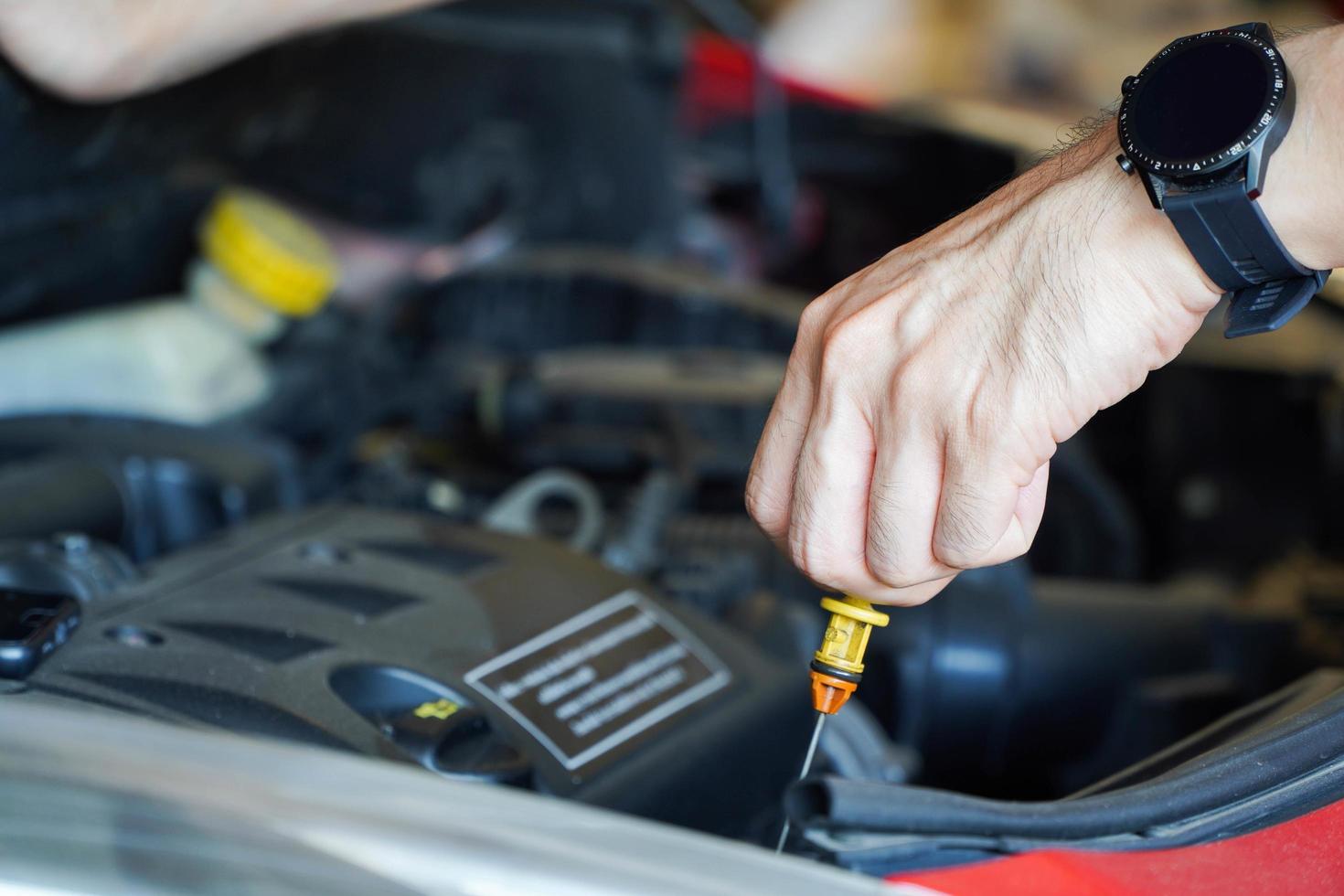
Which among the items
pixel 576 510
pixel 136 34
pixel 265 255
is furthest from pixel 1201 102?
pixel 265 255

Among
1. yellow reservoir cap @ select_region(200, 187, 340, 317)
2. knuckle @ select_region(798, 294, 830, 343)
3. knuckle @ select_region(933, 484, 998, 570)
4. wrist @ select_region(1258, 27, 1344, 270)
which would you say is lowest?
knuckle @ select_region(933, 484, 998, 570)

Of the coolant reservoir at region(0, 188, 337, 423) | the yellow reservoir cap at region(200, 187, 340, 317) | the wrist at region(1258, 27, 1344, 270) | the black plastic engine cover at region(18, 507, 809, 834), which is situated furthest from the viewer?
the yellow reservoir cap at region(200, 187, 340, 317)

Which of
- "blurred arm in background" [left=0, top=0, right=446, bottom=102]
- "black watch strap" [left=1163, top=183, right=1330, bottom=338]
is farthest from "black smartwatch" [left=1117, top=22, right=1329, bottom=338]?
"blurred arm in background" [left=0, top=0, right=446, bottom=102]

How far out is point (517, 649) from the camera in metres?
0.72

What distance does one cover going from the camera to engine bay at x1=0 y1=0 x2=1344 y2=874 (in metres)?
0.63

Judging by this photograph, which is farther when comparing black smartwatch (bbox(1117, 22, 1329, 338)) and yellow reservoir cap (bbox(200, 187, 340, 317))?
yellow reservoir cap (bbox(200, 187, 340, 317))

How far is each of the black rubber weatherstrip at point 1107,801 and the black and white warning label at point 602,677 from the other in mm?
188

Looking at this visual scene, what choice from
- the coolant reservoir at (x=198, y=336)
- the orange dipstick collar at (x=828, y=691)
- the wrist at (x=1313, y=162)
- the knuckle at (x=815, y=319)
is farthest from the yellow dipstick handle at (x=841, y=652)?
the coolant reservoir at (x=198, y=336)

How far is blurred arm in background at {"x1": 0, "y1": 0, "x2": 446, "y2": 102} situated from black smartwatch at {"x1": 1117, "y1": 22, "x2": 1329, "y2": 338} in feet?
1.79

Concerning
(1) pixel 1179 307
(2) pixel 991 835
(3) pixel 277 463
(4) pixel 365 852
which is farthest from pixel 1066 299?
(3) pixel 277 463

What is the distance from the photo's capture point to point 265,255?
1220 millimetres

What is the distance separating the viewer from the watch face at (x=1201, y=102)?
19.8 inches

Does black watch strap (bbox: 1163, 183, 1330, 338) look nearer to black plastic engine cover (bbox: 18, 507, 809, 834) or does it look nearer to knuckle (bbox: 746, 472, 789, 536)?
knuckle (bbox: 746, 472, 789, 536)

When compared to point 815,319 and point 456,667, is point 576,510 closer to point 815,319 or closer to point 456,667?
point 456,667
